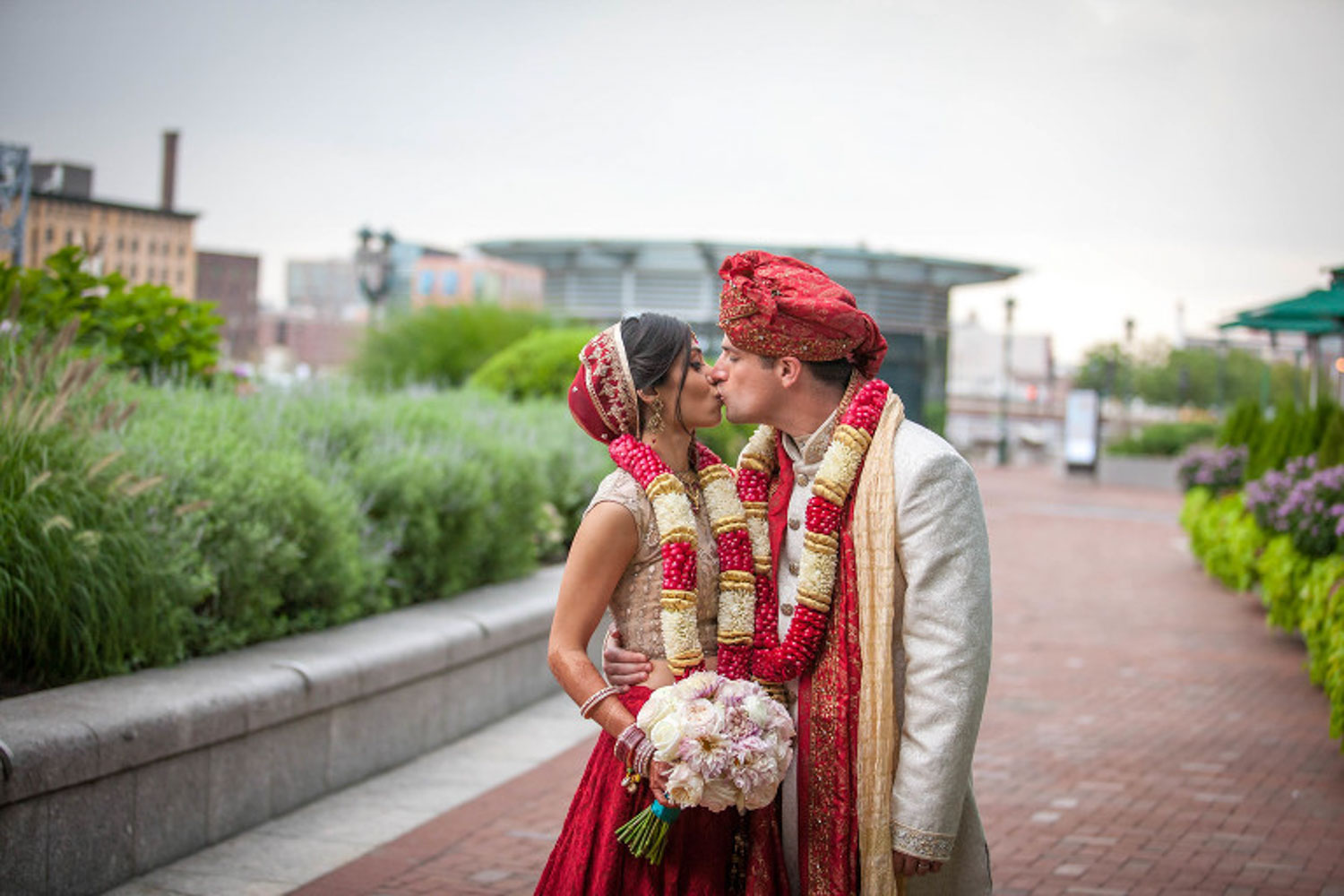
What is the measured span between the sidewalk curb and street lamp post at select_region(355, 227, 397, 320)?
49.2 ft

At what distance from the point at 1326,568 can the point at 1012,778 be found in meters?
2.74

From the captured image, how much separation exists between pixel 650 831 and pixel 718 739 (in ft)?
1.04

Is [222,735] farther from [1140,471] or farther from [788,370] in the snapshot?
[1140,471]

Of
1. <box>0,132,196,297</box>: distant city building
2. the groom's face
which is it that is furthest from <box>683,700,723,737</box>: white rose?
<box>0,132,196,297</box>: distant city building

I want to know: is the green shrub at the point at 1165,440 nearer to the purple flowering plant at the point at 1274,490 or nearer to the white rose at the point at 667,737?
the purple flowering plant at the point at 1274,490

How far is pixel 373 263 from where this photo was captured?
21.5 meters

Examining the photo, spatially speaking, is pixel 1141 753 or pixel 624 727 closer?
pixel 624 727

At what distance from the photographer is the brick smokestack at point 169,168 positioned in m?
14.7

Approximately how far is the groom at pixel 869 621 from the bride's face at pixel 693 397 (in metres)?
0.06

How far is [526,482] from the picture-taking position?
855 centimetres

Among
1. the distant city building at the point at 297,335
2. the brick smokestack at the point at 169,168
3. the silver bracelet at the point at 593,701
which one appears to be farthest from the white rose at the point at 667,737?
the distant city building at the point at 297,335

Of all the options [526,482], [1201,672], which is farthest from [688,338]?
[1201,672]

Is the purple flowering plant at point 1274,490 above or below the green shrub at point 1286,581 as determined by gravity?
above

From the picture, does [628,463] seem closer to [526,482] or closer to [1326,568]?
[526,482]
